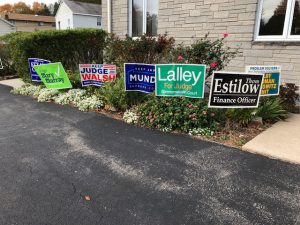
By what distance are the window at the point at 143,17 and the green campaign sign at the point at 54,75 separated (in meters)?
3.00

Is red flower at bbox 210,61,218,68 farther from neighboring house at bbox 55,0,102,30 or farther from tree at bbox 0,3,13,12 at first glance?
tree at bbox 0,3,13,12

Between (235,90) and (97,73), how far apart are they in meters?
3.38

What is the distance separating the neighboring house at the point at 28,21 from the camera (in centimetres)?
5212

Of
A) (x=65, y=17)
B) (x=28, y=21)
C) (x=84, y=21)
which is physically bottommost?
(x=84, y=21)

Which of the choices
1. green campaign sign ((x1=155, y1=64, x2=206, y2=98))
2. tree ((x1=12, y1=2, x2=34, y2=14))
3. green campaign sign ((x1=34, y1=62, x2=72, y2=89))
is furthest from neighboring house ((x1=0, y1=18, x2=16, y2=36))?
tree ((x1=12, y1=2, x2=34, y2=14))

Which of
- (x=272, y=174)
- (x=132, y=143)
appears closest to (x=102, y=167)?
(x=132, y=143)

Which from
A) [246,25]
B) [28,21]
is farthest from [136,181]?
[28,21]

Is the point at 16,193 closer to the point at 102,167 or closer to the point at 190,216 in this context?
the point at 102,167

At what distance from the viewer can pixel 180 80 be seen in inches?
176

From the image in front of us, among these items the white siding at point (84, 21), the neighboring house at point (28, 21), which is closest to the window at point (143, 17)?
the white siding at point (84, 21)

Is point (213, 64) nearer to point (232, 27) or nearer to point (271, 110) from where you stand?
point (271, 110)

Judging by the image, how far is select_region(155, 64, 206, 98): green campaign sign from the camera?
4348 mm

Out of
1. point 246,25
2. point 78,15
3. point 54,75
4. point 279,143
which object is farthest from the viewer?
point 78,15

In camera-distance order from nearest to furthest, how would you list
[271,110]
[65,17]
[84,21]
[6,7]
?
1. [271,110]
2. [84,21]
3. [65,17]
4. [6,7]
